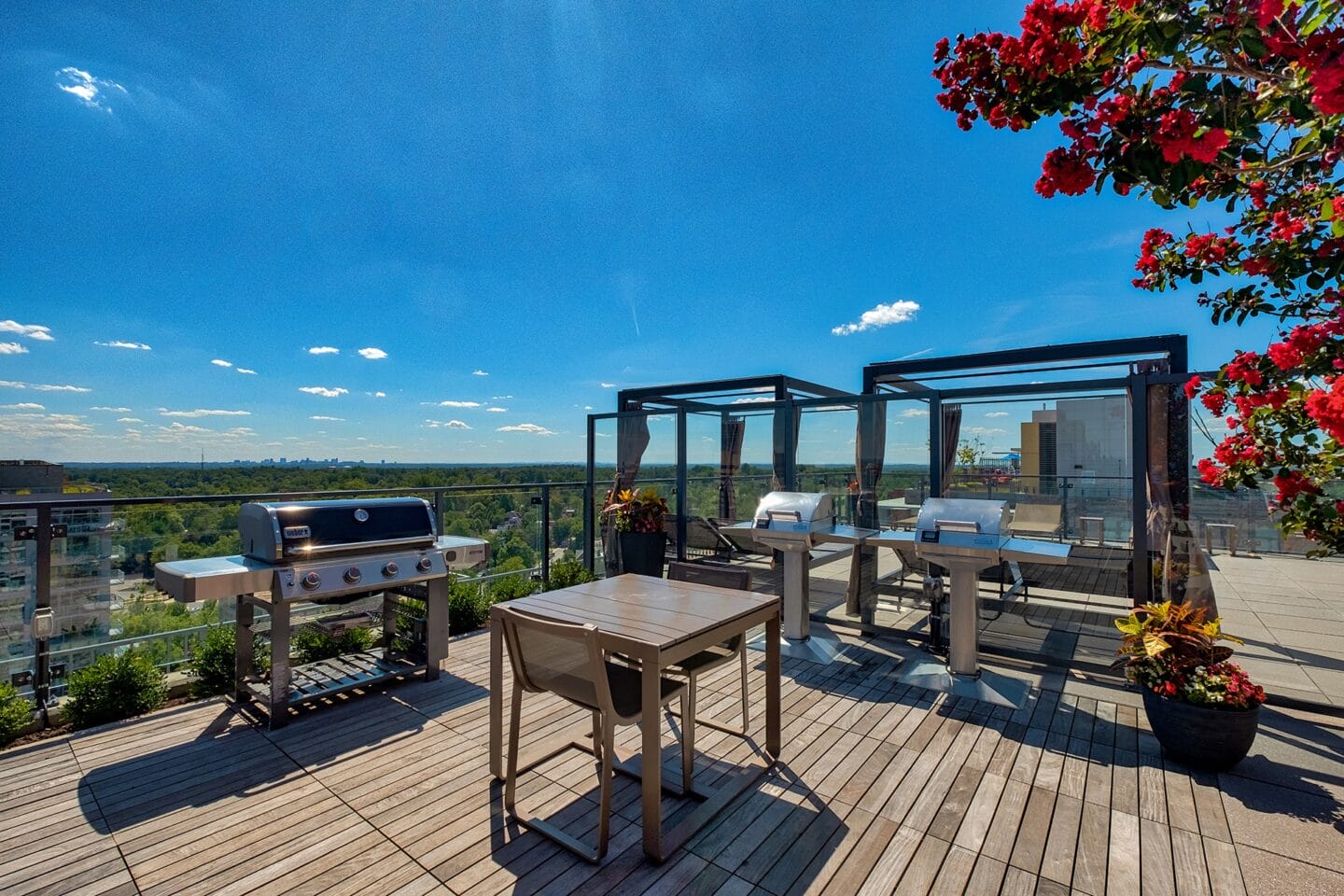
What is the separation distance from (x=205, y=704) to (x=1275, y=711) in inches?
245

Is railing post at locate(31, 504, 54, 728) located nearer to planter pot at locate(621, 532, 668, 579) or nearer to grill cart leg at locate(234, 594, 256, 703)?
grill cart leg at locate(234, 594, 256, 703)

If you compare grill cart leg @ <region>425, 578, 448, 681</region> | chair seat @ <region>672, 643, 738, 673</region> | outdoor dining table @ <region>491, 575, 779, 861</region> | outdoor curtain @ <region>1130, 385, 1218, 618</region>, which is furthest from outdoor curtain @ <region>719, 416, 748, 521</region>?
outdoor curtain @ <region>1130, 385, 1218, 618</region>

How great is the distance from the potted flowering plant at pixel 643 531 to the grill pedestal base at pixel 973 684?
2.69m

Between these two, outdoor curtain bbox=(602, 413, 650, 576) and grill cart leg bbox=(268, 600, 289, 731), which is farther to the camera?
outdoor curtain bbox=(602, 413, 650, 576)

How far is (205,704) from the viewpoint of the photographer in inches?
130

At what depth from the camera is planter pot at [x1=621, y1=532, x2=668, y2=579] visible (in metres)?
5.79

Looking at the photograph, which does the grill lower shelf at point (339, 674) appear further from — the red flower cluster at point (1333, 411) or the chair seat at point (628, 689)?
the red flower cluster at point (1333, 411)

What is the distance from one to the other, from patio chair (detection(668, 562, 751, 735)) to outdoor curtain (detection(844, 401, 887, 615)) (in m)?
1.97

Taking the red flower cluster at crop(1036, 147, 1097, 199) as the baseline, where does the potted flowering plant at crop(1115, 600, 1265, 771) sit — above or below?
below

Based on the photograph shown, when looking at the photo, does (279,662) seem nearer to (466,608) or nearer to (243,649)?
(243,649)

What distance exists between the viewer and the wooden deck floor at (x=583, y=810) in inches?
73.2

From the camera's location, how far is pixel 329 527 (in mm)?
3139

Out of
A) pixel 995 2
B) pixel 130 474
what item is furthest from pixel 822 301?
pixel 130 474

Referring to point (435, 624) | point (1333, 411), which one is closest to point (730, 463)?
point (435, 624)
